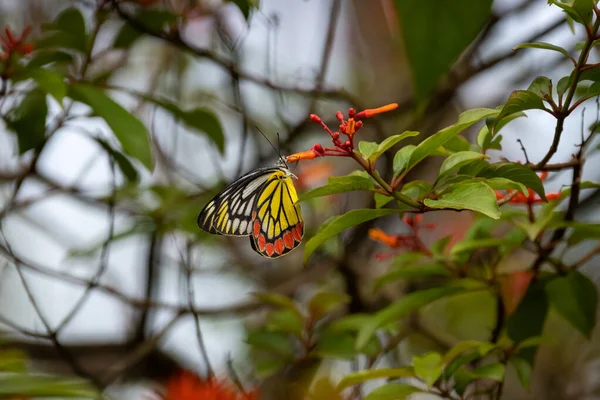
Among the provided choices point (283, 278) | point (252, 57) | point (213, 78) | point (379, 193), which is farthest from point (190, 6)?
point (379, 193)

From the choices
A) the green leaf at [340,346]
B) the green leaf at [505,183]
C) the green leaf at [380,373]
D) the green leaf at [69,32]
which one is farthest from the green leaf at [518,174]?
the green leaf at [69,32]

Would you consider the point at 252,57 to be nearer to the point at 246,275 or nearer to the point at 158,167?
the point at 158,167

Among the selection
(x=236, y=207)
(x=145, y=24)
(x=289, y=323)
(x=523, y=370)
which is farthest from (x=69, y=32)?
(x=523, y=370)

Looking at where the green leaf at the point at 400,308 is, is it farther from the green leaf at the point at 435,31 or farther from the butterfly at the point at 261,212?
the green leaf at the point at 435,31

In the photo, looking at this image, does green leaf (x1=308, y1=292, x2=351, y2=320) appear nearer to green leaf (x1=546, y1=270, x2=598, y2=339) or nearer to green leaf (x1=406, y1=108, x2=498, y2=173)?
green leaf (x1=546, y1=270, x2=598, y2=339)

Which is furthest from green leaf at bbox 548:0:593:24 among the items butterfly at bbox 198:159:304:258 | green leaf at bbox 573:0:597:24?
butterfly at bbox 198:159:304:258

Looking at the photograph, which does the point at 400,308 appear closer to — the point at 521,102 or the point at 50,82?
the point at 521,102
